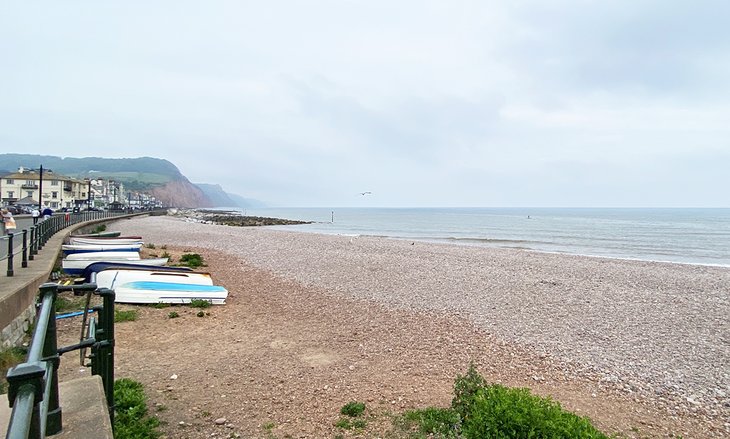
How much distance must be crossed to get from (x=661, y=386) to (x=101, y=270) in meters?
13.3

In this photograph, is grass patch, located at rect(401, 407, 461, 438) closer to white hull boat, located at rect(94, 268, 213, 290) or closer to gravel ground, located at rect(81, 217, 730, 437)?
gravel ground, located at rect(81, 217, 730, 437)

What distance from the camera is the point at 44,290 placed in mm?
2373

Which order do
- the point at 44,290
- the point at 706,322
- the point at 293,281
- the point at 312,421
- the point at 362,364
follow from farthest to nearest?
the point at 293,281 < the point at 706,322 < the point at 362,364 < the point at 312,421 < the point at 44,290

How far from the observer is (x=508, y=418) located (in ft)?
12.3

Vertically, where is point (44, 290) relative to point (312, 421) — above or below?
above

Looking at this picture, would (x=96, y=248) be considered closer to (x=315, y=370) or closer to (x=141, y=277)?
(x=141, y=277)

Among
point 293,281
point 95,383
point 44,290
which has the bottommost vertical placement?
point 293,281

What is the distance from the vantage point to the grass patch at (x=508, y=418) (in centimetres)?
357

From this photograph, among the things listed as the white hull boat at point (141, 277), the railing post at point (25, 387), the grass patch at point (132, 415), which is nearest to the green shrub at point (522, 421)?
the railing post at point (25, 387)

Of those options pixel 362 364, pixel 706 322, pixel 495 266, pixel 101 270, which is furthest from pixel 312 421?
pixel 495 266

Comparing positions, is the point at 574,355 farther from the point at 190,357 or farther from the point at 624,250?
the point at 624,250

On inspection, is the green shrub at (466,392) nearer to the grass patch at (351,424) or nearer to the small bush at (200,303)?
the grass patch at (351,424)

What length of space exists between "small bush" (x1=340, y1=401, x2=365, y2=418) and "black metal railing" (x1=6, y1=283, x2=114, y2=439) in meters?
2.80

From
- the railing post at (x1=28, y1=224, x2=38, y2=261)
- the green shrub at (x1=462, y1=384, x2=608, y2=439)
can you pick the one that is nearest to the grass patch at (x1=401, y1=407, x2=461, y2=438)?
the green shrub at (x1=462, y1=384, x2=608, y2=439)
